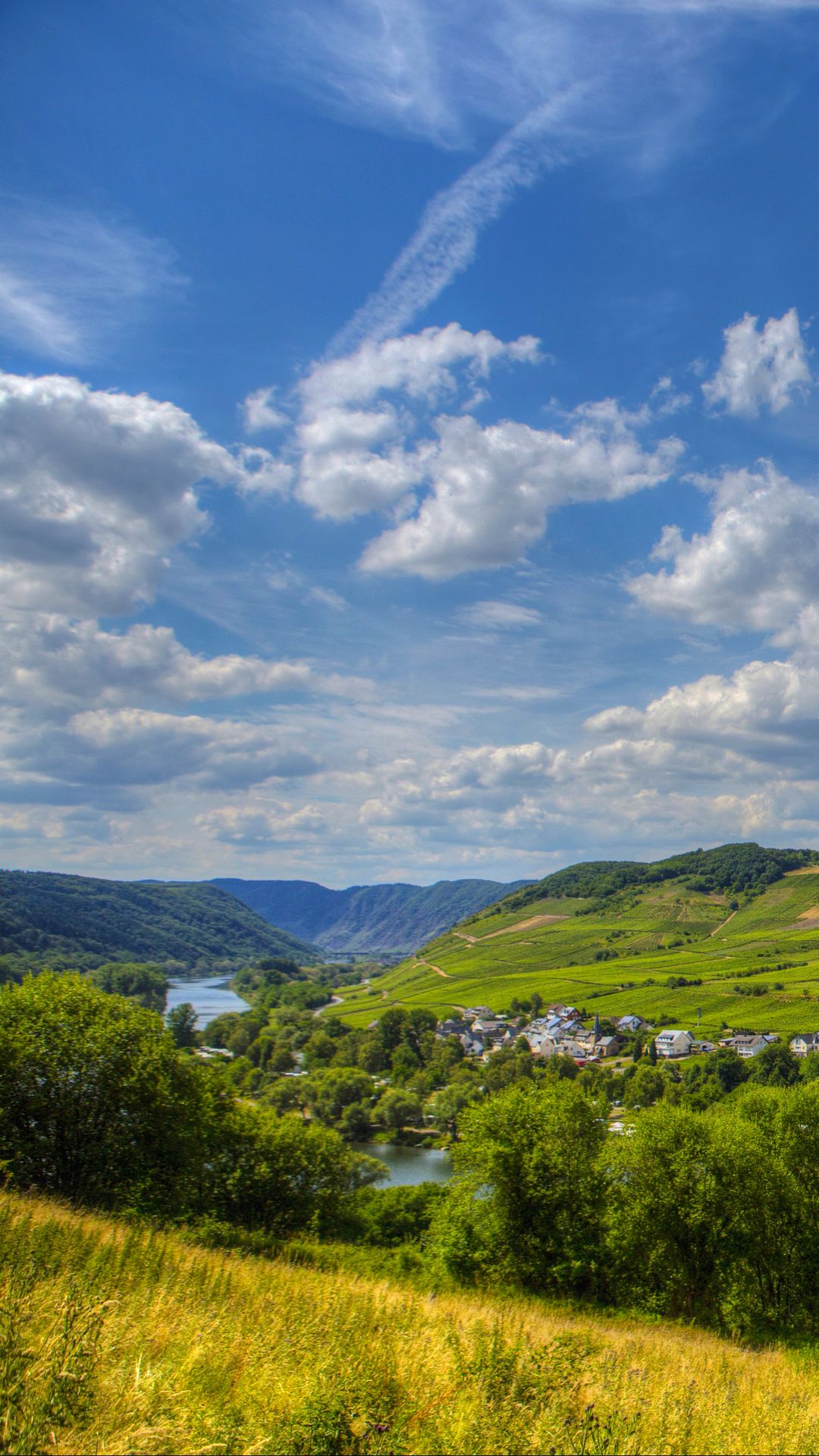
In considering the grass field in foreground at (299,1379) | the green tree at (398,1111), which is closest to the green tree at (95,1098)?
the grass field in foreground at (299,1379)

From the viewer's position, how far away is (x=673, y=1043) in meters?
133

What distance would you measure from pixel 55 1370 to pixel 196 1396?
1726 millimetres

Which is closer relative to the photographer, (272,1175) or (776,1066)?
(272,1175)

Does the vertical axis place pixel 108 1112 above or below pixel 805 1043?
above

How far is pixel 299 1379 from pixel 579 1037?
15902 cm

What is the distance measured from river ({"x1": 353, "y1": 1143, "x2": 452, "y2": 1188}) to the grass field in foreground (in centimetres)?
6915

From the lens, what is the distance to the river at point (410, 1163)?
73.8 m

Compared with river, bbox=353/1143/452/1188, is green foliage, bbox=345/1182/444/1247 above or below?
above

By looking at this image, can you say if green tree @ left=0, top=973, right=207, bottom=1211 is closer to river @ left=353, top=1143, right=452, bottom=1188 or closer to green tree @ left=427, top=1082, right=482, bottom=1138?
river @ left=353, top=1143, right=452, bottom=1188

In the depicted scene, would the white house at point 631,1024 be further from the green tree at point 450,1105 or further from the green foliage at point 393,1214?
the green foliage at point 393,1214

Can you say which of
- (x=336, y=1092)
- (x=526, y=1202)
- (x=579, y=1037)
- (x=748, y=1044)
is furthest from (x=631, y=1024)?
(x=526, y=1202)

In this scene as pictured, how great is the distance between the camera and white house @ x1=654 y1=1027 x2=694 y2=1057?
429ft

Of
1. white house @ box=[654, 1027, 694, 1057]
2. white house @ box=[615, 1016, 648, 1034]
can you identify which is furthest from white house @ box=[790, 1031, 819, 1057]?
white house @ box=[615, 1016, 648, 1034]

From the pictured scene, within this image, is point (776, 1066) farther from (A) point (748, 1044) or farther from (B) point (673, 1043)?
(B) point (673, 1043)
